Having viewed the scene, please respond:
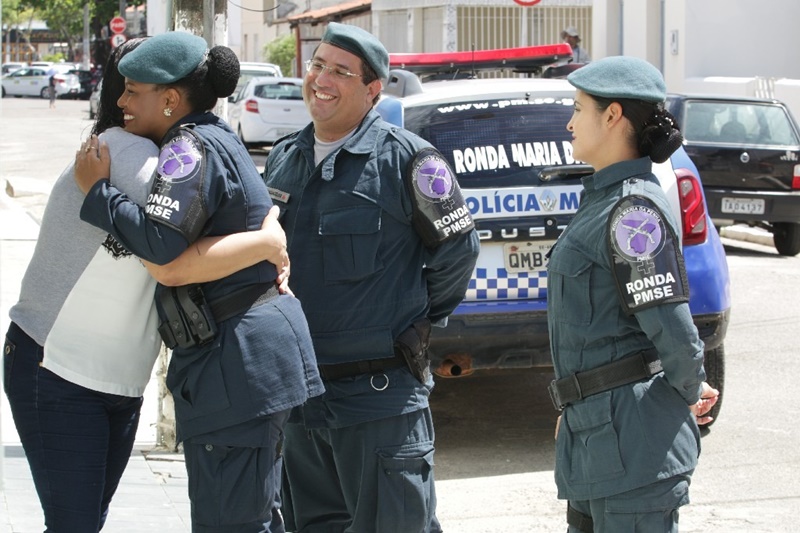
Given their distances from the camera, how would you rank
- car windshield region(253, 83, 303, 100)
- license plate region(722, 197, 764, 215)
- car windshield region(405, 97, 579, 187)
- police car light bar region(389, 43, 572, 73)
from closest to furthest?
car windshield region(405, 97, 579, 187)
police car light bar region(389, 43, 572, 73)
license plate region(722, 197, 764, 215)
car windshield region(253, 83, 303, 100)

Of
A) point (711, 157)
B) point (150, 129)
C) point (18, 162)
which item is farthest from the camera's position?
point (18, 162)

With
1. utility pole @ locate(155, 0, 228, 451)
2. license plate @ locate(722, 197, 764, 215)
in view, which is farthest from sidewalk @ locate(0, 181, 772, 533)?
license plate @ locate(722, 197, 764, 215)

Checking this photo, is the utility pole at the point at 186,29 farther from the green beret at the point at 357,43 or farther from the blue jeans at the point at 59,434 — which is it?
the blue jeans at the point at 59,434

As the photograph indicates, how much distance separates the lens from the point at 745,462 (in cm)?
596

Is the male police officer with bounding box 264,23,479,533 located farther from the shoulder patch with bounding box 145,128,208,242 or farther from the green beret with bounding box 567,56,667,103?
the green beret with bounding box 567,56,667,103

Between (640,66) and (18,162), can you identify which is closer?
(640,66)

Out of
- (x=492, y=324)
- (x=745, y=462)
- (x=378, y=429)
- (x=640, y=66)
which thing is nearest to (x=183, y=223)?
(x=378, y=429)

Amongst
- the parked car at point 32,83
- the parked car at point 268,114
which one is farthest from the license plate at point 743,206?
the parked car at point 32,83

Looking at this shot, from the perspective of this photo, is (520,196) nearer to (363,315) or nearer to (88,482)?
(363,315)

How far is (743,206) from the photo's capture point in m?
12.7

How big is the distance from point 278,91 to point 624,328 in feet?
72.9

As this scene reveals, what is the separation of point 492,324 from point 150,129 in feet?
8.85

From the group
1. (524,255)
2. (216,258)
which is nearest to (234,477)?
(216,258)

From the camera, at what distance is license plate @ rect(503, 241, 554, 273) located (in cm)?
563
